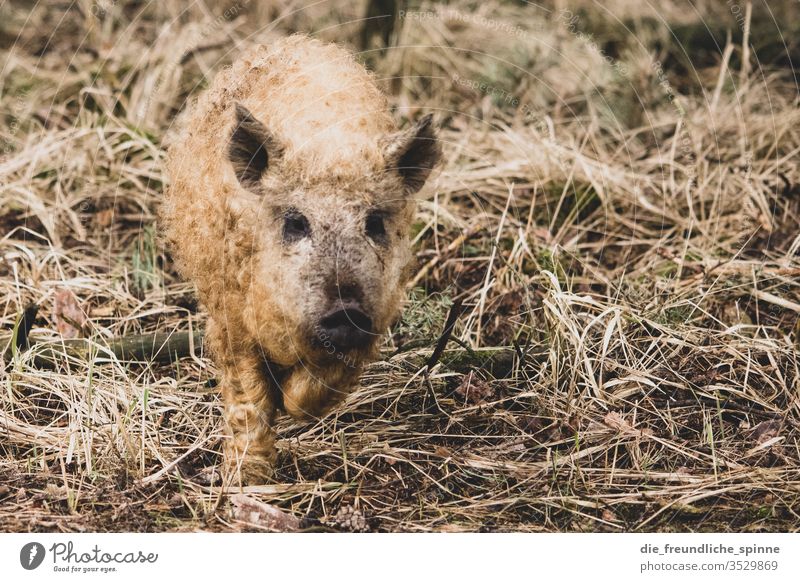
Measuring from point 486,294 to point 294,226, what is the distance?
185cm

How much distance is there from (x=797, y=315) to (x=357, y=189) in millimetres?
2797

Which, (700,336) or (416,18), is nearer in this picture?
(700,336)

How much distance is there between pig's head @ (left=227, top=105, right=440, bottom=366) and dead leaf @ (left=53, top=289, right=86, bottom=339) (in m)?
1.50

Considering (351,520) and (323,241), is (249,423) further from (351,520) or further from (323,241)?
(323,241)

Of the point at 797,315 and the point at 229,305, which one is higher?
the point at 229,305

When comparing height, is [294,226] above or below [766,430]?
above

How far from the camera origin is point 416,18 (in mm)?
7914

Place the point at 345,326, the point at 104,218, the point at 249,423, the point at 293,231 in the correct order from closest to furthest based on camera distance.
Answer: the point at 345,326 → the point at 293,231 → the point at 249,423 → the point at 104,218

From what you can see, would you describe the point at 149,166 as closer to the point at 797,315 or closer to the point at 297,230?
the point at 297,230

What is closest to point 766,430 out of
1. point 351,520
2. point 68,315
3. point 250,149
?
point 351,520

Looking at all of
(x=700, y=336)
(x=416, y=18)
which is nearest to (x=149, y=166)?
(x=416, y=18)

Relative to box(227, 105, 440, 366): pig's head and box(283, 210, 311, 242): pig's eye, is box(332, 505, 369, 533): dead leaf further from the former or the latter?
box(283, 210, 311, 242): pig's eye

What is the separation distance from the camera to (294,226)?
153 inches

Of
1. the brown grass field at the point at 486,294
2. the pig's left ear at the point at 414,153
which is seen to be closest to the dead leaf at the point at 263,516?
the brown grass field at the point at 486,294
